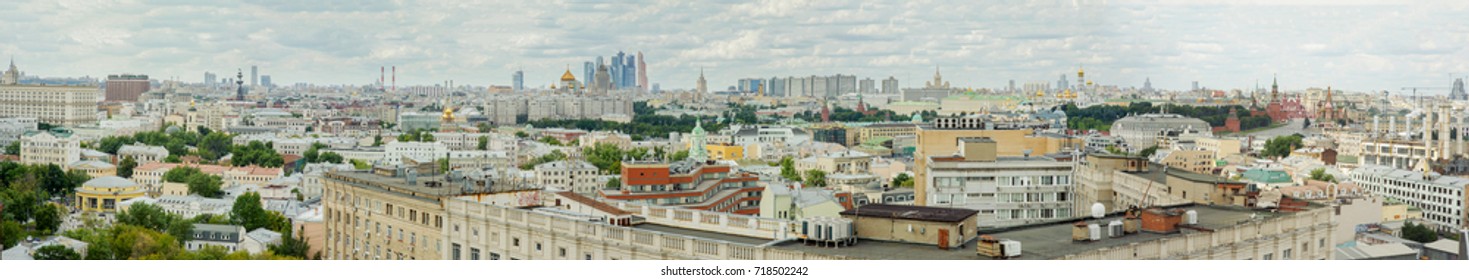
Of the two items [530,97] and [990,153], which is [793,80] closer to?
[530,97]

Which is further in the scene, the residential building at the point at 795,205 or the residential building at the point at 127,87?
the residential building at the point at 127,87

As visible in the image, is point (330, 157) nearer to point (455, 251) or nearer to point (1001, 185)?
point (1001, 185)

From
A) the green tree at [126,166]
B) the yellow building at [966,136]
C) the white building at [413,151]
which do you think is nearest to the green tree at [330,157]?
the white building at [413,151]

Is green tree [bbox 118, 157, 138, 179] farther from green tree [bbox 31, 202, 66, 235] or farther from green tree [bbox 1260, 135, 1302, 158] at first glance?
green tree [bbox 1260, 135, 1302, 158]

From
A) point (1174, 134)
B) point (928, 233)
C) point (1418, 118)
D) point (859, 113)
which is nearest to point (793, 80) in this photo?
point (859, 113)

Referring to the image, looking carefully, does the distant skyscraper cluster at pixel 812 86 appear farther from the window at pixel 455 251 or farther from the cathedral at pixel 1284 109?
the window at pixel 455 251

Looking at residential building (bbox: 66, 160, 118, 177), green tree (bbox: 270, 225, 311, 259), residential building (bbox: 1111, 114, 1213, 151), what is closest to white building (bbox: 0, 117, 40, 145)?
residential building (bbox: 66, 160, 118, 177)

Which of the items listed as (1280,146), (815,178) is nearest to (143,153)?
(815,178)
